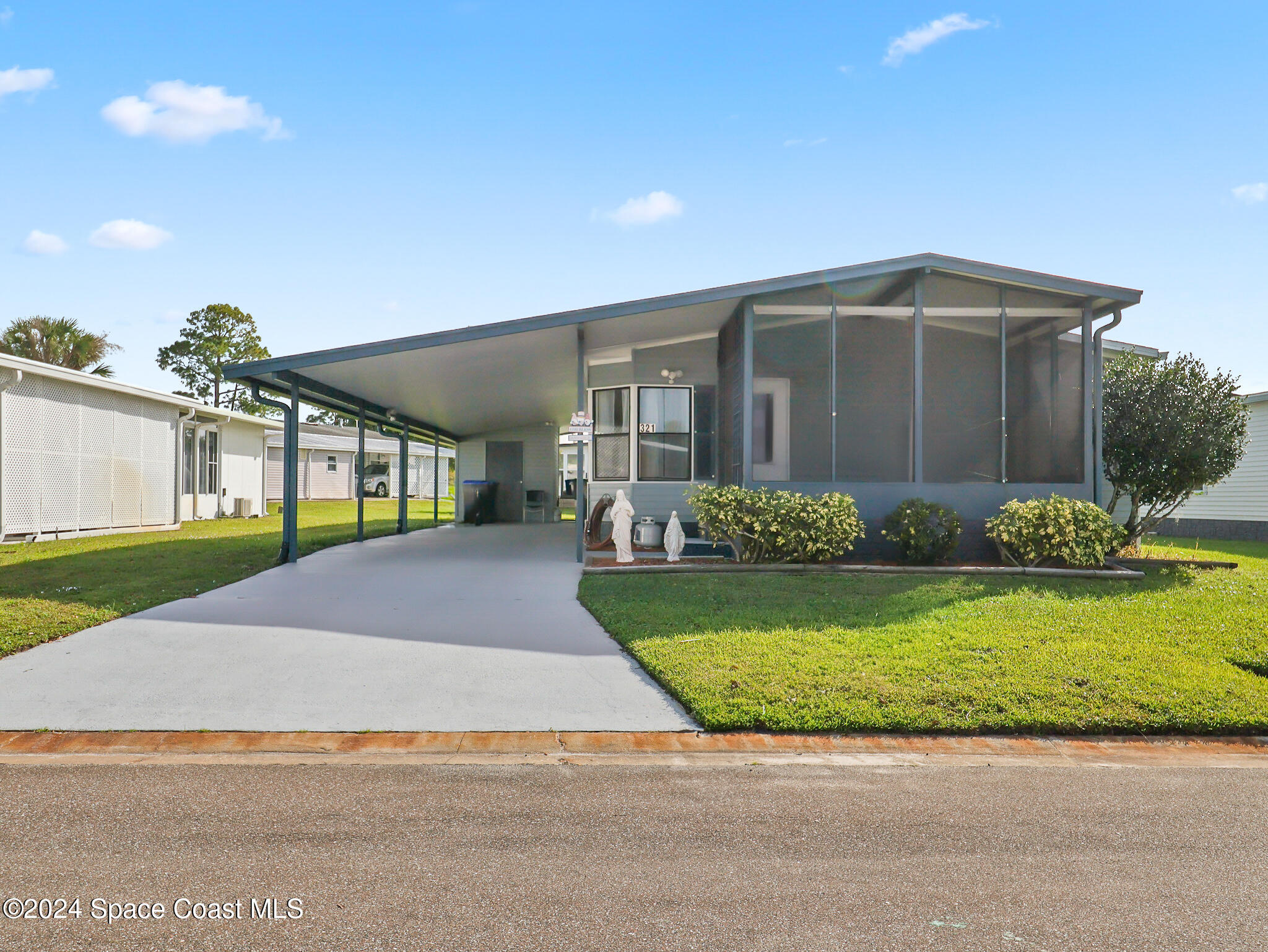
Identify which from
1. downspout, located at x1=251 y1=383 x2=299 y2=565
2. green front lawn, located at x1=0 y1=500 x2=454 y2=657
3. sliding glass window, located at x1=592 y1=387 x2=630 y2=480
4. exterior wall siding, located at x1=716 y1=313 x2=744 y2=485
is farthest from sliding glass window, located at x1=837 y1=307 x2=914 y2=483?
green front lawn, located at x1=0 y1=500 x2=454 y2=657

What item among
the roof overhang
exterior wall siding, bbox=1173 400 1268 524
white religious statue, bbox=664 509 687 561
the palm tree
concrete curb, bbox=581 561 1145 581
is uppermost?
the palm tree

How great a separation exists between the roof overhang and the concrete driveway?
2.89 meters

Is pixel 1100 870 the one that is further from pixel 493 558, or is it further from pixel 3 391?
pixel 3 391

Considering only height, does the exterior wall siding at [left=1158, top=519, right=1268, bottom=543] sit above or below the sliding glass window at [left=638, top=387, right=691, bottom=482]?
below

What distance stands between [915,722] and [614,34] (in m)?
11.6

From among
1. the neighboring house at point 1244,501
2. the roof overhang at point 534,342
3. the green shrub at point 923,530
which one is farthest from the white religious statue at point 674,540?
the neighboring house at point 1244,501

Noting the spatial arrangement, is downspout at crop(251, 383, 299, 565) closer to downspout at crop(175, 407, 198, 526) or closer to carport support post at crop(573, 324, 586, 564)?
carport support post at crop(573, 324, 586, 564)

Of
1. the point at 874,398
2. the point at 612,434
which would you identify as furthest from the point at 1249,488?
the point at 612,434

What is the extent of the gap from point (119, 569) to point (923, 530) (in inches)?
398

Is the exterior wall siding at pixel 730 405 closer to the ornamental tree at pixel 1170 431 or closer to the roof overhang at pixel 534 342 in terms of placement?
the roof overhang at pixel 534 342

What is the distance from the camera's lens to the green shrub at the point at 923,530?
9.82 m

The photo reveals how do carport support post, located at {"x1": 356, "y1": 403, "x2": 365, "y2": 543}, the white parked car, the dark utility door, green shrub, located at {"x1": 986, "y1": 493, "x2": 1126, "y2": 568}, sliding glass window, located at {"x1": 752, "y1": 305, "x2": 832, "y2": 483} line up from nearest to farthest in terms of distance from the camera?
green shrub, located at {"x1": 986, "y1": 493, "x2": 1126, "y2": 568}, sliding glass window, located at {"x1": 752, "y1": 305, "x2": 832, "y2": 483}, carport support post, located at {"x1": 356, "y1": 403, "x2": 365, "y2": 543}, the dark utility door, the white parked car

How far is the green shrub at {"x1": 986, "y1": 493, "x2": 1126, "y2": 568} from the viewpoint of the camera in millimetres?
9555

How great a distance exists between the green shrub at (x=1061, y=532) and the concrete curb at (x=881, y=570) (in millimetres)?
191
